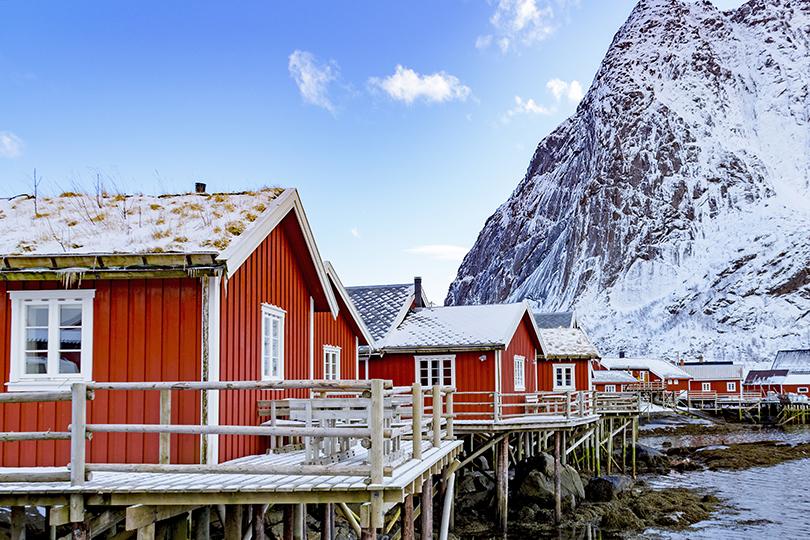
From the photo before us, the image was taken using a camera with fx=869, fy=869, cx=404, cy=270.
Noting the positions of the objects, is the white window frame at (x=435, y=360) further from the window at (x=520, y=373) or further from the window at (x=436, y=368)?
the window at (x=520, y=373)

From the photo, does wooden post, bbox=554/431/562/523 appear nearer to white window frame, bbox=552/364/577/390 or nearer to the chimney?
the chimney

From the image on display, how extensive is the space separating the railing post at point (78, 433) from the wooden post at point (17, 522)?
1043mm

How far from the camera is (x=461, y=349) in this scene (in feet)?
88.2

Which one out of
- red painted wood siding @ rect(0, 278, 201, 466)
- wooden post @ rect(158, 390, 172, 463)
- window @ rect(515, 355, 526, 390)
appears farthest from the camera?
window @ rect(515, 355, 526, 390)

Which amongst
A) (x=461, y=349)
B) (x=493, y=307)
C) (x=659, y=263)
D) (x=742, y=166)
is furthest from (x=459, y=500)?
(x=742, y=166)

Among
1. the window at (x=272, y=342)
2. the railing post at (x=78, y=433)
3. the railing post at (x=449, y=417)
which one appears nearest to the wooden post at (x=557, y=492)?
the railing post at (x=449, y=417)

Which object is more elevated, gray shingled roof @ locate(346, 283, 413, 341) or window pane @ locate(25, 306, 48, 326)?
gray shingled roof @ locate(346, 283, 413, 341)

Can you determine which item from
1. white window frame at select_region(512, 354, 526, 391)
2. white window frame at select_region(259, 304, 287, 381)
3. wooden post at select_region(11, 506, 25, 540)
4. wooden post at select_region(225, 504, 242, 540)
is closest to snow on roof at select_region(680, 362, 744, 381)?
white window frame at select_region(512, 354, 526, 391)

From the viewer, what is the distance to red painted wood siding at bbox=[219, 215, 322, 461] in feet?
43.3

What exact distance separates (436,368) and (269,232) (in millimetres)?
14496

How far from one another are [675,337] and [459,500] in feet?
395

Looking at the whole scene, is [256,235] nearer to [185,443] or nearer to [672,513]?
[185,443]

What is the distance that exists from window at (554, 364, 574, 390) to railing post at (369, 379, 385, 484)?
3099cm

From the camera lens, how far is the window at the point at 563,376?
39.8 meters
